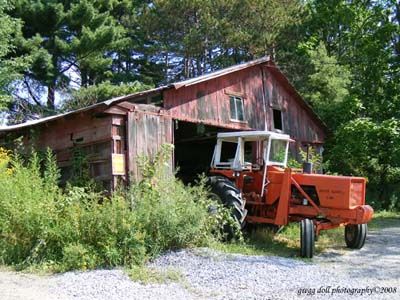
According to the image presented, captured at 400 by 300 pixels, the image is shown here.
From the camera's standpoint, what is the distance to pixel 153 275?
768 cm

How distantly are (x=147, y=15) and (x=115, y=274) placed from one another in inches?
940

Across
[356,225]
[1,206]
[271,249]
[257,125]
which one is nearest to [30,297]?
[1,206]

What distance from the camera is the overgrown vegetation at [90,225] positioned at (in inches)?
333

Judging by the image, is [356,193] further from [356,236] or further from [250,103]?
[250,103]

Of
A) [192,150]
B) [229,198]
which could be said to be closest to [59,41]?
[192,150]

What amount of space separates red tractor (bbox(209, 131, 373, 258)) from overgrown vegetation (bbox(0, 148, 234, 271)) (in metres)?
1.43

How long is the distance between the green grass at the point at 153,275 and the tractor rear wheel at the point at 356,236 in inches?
186

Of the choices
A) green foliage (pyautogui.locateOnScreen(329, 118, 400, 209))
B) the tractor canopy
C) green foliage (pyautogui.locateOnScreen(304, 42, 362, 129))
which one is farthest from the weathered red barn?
green foliage (pyautogui.locateOnScreen(304, 42, 362, 129))

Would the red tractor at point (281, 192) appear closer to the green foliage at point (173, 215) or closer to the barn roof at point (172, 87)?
the green foliage at point (173, 215)

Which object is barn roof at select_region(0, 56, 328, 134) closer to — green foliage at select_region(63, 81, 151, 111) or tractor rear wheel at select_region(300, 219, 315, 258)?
tractor rear wheel at select_region(300, 219, 315, 258)

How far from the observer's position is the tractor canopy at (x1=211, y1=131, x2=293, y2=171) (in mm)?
11422

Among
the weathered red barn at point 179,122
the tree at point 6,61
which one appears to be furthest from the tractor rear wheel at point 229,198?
the tree at point 6,61

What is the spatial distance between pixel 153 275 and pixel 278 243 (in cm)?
425

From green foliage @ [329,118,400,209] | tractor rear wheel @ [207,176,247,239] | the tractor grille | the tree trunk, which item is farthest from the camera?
the tree trunk
